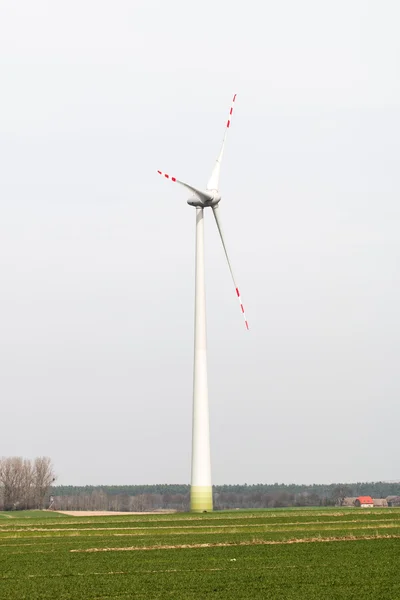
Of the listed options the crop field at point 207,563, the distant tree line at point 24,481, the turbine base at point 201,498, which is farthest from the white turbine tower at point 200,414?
the distant tree line at point 24,481

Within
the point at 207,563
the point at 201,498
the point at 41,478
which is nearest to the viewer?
the point at 207,563

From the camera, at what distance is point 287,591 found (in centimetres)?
2752

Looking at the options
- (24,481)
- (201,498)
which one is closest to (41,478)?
(24,481)

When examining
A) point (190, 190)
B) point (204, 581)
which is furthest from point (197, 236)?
point (204, 581)

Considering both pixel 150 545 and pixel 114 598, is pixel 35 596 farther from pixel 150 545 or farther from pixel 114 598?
pixel 150 545

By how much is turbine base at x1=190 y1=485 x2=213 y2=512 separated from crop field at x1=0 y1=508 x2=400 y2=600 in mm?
25378

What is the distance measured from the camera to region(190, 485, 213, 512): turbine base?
84562mm

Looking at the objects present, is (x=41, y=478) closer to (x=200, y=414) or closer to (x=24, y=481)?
(x=24, y=481)

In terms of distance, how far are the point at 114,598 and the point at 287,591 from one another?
14.5 ft

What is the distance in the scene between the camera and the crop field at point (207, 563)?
91.1ft

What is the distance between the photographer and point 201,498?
278ft

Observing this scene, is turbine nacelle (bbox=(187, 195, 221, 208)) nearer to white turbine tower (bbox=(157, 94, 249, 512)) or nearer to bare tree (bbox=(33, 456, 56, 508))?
white turbine tower (bbox=(157, 94, 249, 512))

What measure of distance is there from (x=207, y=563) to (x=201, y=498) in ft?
161

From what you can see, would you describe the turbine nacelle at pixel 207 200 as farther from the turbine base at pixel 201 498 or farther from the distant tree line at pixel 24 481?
the distant tree line at pixel 24 481
